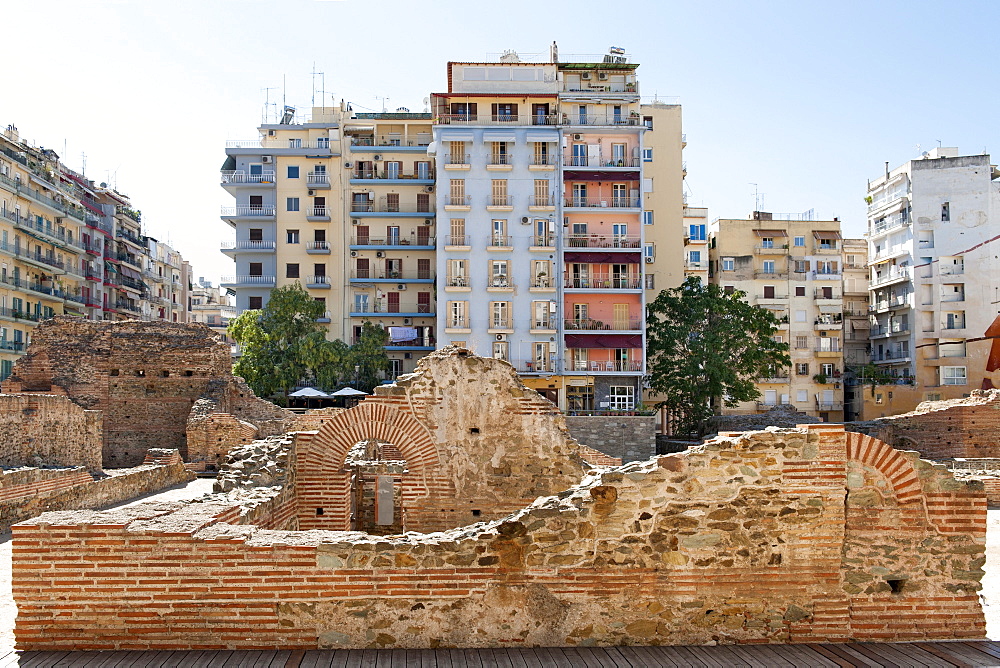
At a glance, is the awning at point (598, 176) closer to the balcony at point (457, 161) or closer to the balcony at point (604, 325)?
the balcony at point (457, 161)

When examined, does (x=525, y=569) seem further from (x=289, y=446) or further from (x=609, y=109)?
(x=609, y=109)

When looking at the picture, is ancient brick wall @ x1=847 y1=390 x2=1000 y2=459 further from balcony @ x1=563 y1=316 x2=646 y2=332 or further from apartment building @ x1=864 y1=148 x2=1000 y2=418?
apartment building @ x1=864 y1=148 x2=1000 y2=418

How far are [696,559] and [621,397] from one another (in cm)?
3254

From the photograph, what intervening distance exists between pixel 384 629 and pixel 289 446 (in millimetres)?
4357

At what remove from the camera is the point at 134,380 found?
29031 millimetres

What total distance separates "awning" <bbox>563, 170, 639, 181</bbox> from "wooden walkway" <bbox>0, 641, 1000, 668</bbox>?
35.0m

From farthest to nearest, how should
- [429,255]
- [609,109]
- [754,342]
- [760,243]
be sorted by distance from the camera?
[760,243], [429,255], [609,109], [754,342]

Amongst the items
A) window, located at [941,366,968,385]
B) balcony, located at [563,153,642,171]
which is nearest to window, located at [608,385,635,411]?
balcony, located at [563,153,642,171]

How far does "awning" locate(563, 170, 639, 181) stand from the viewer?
40625 millimetres

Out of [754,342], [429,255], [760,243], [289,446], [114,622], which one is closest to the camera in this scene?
[114,622]

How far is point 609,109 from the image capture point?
139 ft

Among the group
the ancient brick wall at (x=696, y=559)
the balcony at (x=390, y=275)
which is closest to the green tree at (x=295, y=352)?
the balcony at (x=390, y=275)

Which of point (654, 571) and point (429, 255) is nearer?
point (654, 571)

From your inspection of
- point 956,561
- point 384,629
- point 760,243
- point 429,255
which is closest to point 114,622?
point 384,629
